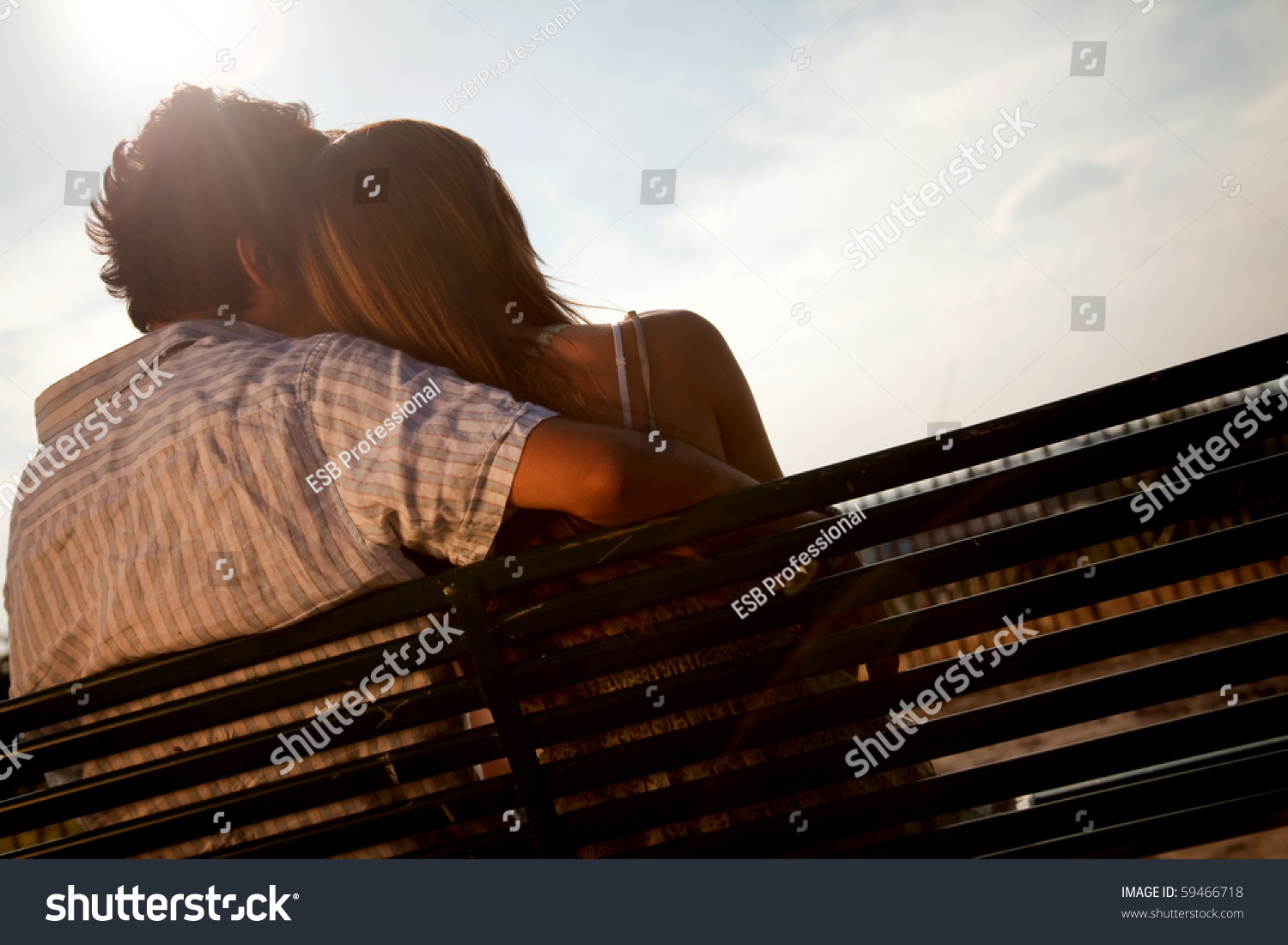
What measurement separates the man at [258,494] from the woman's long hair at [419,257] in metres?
0.17

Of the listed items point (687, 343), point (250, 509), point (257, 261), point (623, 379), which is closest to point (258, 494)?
point (250, 509)

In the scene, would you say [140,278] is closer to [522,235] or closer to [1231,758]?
[522,235]

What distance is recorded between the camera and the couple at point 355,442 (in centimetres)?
155

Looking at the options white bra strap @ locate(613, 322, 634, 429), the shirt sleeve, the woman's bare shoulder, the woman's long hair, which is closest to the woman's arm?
the woman's bare shoulder

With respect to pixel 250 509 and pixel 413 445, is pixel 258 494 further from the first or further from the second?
pixel 413 445

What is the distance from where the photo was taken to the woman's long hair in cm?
182

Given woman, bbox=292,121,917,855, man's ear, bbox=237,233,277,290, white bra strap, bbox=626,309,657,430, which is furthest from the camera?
man's ear, bbox=237,233,277,290

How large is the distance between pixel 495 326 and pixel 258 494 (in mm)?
556

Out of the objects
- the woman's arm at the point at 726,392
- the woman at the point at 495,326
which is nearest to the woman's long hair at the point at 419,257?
the woman at the point at 495,326

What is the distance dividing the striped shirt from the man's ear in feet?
1.91

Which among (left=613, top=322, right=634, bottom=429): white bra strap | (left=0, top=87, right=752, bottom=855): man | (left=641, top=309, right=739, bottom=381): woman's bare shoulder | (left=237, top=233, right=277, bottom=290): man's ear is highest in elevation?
(left=237, top=233, right=277, bottom=290): man's ear

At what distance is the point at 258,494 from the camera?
5.39 feet

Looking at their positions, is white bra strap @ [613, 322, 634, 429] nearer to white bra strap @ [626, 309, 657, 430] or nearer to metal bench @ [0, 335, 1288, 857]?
white bra strap @ [626, 309, 657, 430]

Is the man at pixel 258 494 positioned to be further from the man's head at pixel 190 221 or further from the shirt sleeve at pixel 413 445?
the man's head at pixel 190 221
